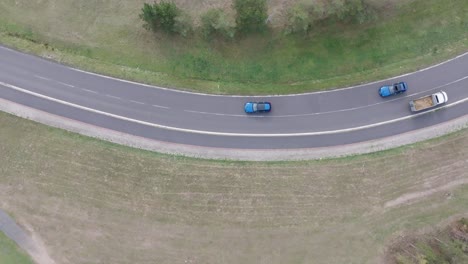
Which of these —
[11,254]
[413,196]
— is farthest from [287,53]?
[11,254]

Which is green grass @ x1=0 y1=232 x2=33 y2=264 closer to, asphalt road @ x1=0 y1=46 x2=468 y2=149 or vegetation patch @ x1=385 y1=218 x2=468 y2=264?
asphalt road @ x1=0 y1=46 x2=468 y2=149

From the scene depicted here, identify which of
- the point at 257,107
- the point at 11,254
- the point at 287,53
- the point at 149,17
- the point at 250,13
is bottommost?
the point at 11,254

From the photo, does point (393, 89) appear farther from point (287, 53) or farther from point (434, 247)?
point (434, 247)

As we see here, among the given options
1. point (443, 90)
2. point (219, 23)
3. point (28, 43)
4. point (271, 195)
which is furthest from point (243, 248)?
point (28, 43)

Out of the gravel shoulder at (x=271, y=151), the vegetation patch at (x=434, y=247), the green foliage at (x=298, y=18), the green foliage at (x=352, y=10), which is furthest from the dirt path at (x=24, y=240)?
the green foliage at (x=352, y=10)

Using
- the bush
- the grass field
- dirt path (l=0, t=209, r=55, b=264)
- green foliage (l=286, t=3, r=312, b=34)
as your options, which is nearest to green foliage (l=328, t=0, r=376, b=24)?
green foliage (l=286, t=3, r=312, b=34)

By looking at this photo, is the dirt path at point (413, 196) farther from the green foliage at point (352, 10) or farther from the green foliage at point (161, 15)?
the green foliage at point (161, 15)
